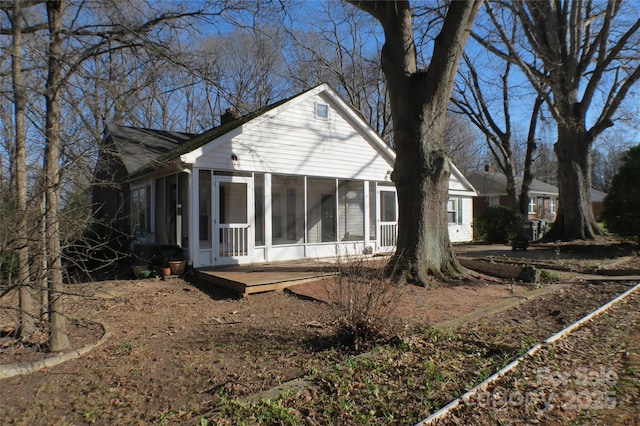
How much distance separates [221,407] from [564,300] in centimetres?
683

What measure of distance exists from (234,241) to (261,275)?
2324mm

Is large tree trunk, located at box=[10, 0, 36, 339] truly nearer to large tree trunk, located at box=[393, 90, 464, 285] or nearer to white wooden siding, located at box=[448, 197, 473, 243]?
large tree trunk, located at box=[393, 90, 464, 285]

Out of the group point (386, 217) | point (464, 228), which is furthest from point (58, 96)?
point (464, 228)

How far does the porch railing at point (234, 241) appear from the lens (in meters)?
10.7

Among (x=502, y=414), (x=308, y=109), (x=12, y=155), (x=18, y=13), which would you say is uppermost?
(x=308, y=109)

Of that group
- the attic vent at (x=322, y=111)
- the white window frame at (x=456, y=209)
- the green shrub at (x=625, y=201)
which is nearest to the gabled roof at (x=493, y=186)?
the white window frame at (x=456, y=209)

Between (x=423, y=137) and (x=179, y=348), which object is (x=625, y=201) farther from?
(x=179, y=348)

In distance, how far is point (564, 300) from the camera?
7641mm

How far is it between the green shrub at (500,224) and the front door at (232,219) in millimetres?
13122

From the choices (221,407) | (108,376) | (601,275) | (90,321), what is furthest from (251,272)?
(601,275)

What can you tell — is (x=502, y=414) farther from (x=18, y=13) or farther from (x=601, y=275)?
(x=601, y=275)

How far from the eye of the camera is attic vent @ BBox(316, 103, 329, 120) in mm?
12620

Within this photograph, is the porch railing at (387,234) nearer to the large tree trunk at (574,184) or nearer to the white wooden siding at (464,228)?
the white wooden siding at (464,228)

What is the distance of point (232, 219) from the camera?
435 inches
